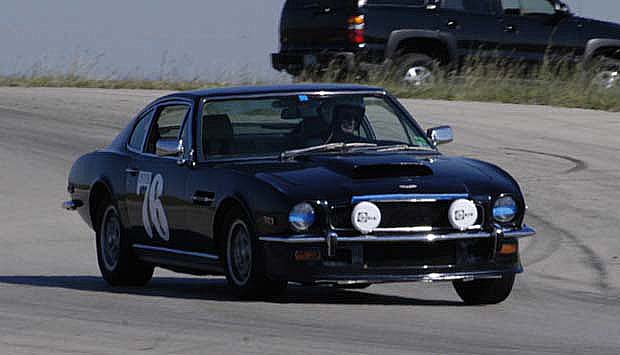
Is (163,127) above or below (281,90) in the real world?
below

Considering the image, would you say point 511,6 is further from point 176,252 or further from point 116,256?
point 176,252

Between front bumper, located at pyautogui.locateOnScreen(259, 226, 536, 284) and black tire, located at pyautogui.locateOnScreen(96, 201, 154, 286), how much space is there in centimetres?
236

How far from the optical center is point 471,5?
25266mm

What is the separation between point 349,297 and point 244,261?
1031 mm

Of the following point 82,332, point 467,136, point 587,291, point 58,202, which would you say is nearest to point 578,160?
point 467,136

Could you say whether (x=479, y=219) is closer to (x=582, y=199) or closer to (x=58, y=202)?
(x=582, y=199)

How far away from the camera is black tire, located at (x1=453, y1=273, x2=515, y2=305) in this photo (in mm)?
10211

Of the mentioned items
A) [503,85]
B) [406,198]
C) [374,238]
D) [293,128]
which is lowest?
[503,85]

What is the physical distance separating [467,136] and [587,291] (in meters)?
10.4

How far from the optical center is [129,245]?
1177cm

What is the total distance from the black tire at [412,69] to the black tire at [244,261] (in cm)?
1505

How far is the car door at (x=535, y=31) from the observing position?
25422 millimetres

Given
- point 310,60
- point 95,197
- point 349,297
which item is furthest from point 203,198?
point 310,60

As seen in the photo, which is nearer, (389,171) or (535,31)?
(389,171)
